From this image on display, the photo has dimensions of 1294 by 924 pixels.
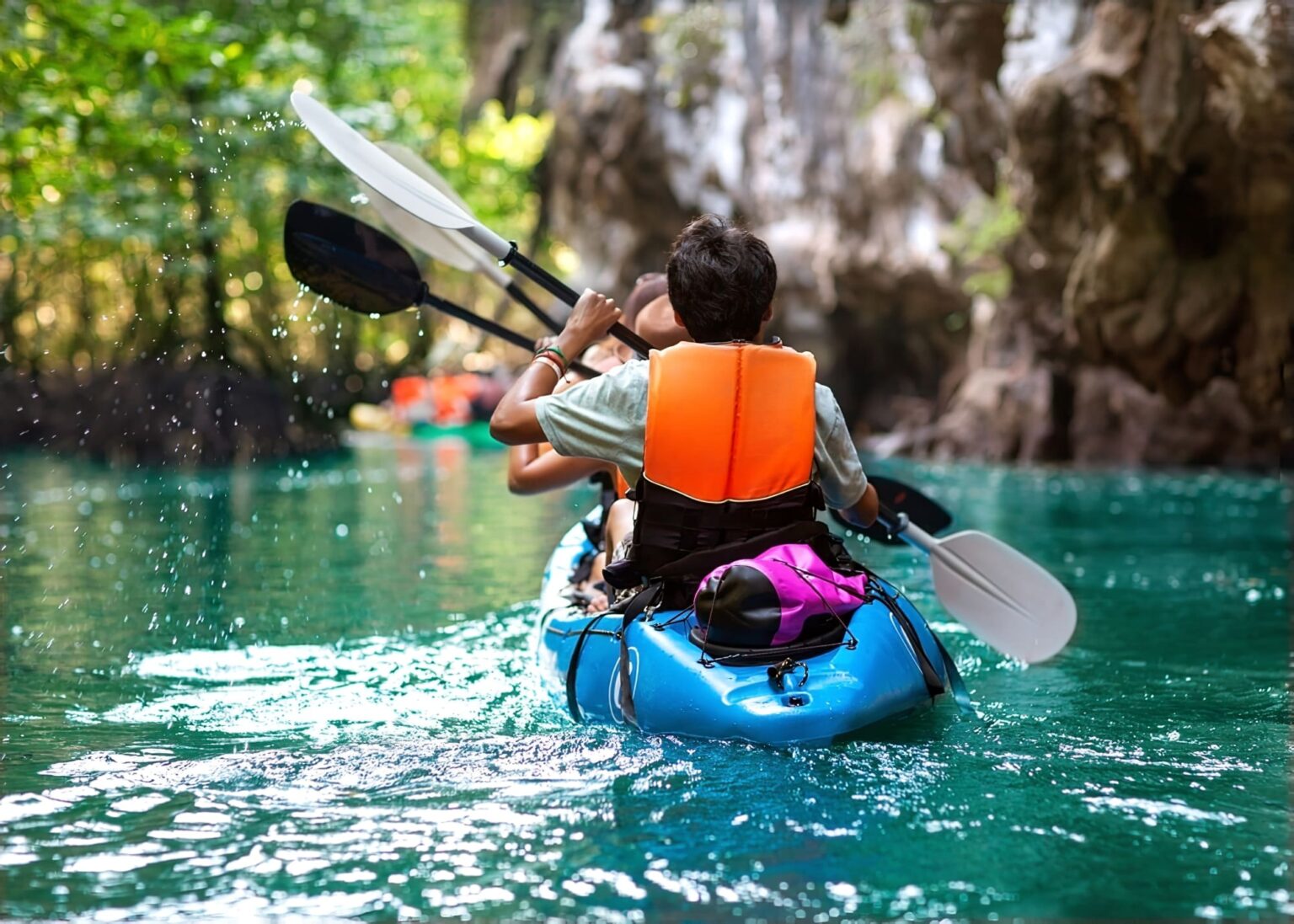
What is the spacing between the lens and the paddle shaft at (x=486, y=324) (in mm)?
3829

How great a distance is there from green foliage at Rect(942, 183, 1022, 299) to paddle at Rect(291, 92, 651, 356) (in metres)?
13.9

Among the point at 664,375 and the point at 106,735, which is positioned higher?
the point at 664,375

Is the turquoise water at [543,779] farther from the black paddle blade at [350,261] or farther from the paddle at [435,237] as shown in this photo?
the paddle at [435,237]

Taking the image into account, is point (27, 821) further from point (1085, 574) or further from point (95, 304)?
point (95, 304)

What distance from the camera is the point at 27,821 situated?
2.55m

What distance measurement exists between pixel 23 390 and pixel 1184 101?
623 inches

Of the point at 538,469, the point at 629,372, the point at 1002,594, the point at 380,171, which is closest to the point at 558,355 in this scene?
the point at 629,372

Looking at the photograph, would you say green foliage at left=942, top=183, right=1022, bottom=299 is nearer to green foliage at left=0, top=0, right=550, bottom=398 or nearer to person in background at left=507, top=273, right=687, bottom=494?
green foliage at left=0, top=0, right=550, bottom=398

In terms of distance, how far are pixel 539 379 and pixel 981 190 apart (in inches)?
454

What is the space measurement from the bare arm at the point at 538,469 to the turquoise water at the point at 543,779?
593mm

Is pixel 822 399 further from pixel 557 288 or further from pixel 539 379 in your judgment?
pixel 557 288

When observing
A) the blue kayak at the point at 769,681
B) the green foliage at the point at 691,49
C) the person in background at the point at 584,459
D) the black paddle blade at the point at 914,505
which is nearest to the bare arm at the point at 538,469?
the person in background at the point at 584,459

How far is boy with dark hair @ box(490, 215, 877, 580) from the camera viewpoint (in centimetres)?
292

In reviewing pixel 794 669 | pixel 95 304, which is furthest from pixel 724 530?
pixel 95 304
